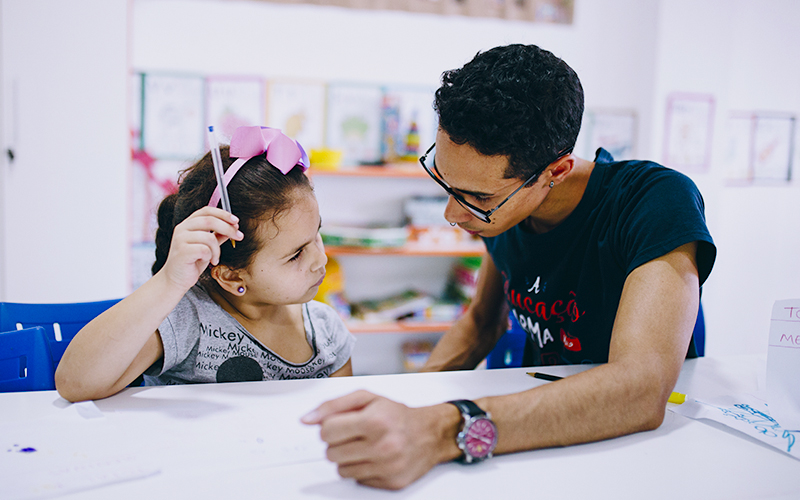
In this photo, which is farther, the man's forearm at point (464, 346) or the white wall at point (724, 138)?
the white wall at point (724, 138)

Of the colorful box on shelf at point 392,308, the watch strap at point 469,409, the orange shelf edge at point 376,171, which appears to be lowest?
the colorful box on shelf at point 392,308

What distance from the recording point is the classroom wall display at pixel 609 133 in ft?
10.7

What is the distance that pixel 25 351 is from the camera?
103 cm

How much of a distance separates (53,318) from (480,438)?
1088mm

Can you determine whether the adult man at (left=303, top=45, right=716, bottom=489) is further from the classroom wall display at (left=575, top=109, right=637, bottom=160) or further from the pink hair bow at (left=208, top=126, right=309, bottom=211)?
the classroom wall display at (left=575, top=109, right=637, bottom=160)

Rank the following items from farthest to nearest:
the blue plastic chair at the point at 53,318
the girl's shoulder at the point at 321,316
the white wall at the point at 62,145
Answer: the white wall at the point at 62,145 → the girl's shoulder at the point at 321,316 → the blue plastic chair at the point at 53,318

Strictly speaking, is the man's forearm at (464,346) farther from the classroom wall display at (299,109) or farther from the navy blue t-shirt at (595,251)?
the classroom wall display at (299,109)

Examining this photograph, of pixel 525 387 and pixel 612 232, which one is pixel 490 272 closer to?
pixel 612 232

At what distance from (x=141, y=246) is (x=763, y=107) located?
143 inches

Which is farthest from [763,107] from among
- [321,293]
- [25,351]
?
[25,351]

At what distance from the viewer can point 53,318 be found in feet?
4.15

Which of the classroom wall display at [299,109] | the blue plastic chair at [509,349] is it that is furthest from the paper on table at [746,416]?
the classroom wall display at [299,109]

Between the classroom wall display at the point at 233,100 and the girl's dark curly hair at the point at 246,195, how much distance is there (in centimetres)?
185

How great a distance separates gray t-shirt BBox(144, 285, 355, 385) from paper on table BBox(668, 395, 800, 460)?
778 mm
